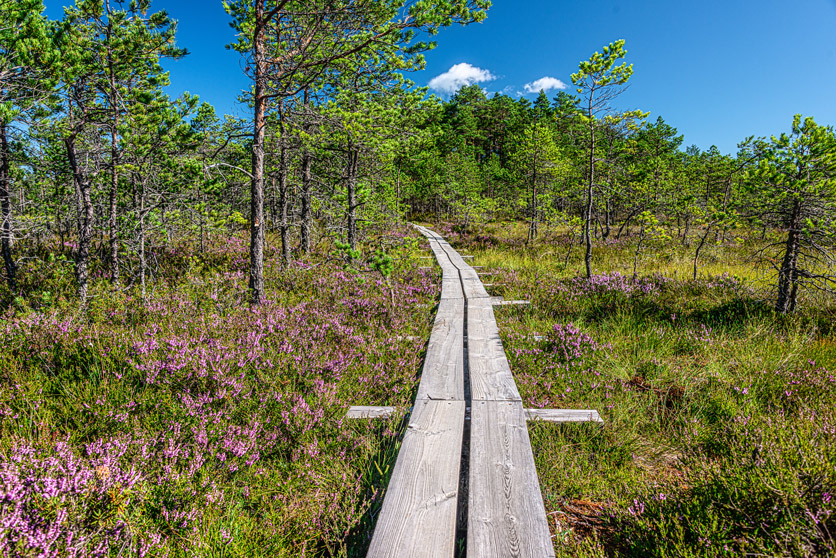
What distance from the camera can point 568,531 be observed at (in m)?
2.19

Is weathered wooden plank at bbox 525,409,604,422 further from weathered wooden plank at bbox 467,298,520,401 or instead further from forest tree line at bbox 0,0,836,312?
forest tree line at bbox 0,0,836,312

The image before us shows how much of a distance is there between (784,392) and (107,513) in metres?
5.77

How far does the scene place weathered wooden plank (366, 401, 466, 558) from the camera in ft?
6.37

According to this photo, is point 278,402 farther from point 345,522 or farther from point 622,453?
point 622,453

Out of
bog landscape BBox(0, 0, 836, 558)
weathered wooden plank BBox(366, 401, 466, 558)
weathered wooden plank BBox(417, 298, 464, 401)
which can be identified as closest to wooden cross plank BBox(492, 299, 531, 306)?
bog landscape BBox(0, 0, 836, 558)

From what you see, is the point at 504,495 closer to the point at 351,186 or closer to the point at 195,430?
the point at 195,430

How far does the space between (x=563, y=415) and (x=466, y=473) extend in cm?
123

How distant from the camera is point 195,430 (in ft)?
8.87

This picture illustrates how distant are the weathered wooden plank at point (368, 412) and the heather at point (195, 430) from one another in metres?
0.09

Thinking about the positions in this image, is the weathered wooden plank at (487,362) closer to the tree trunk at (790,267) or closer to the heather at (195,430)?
the heather at (195,430)

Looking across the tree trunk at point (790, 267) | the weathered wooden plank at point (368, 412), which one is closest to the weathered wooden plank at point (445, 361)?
the weathered wooden plank at point (368, 412)

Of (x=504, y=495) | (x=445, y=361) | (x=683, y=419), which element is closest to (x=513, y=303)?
(x=445, y=361)

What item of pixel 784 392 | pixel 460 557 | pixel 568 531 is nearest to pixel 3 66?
pixel 460 557

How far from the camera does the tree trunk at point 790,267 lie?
5422mm
